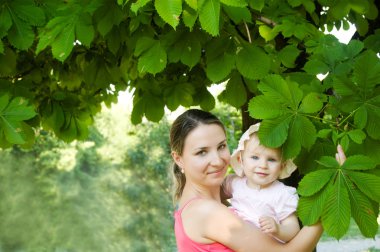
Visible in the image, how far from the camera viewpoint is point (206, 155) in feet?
6.21

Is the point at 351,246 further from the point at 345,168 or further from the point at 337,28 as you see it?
the point at 345,168

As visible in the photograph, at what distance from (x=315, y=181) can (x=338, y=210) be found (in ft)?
0.31

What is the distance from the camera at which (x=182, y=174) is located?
2188 millimetres

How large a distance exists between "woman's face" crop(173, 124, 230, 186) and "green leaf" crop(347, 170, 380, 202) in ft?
1.71

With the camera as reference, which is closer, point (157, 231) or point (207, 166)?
point (207, 166)

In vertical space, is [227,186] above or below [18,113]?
below

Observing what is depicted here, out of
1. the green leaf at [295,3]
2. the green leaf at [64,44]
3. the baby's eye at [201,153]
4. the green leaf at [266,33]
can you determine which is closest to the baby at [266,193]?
the baby's eye at [201,153]

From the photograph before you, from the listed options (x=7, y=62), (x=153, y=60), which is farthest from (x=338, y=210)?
(x=7, y=62)

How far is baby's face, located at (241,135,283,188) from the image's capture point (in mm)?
1757

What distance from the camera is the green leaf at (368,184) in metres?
1.47

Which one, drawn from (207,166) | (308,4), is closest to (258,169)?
(207,166)

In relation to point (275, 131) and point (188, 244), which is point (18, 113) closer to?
point (188, 244)

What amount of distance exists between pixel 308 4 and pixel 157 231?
7.69 m

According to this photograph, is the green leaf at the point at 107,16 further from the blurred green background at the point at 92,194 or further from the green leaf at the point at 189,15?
the blurred green background at the point at 92,194
